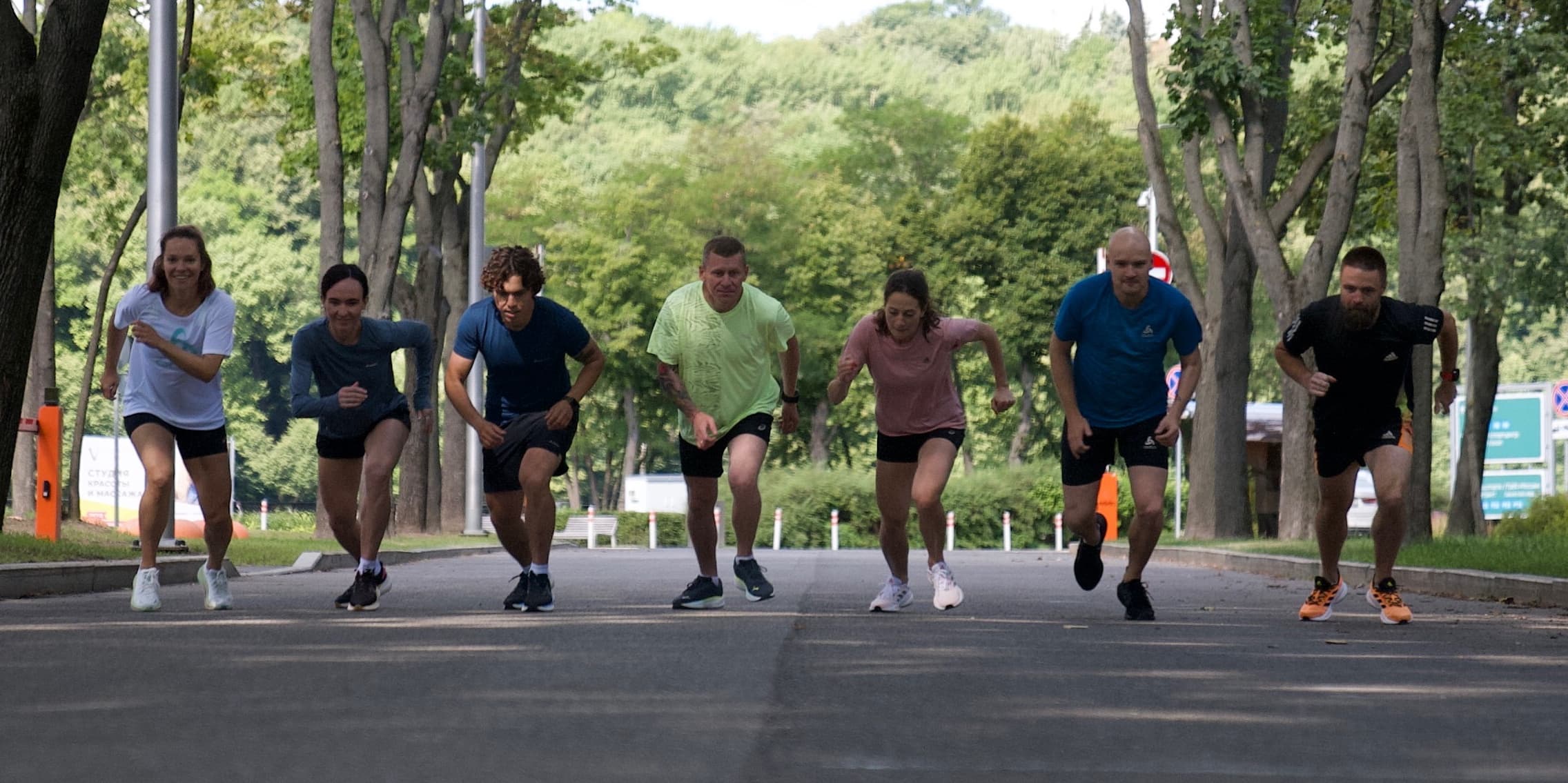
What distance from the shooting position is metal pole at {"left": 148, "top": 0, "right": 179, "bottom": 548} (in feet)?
60.9

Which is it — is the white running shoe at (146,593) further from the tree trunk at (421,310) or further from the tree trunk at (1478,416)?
the tree trunk at (1478,416)

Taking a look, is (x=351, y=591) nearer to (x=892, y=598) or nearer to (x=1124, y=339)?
(x=892, y=598)

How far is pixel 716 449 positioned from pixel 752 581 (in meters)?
0.90

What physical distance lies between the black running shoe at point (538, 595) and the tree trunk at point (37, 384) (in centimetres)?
A: 1905

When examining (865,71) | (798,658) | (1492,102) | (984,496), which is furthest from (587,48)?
(798,658)

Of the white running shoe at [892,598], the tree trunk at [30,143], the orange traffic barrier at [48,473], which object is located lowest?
the white running shoe at [892,598]

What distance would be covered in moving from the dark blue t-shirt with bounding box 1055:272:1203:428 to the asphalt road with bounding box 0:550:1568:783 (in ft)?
3.58

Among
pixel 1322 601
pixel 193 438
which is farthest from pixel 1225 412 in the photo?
pixel 193 438

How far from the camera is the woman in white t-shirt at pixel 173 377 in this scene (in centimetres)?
1138

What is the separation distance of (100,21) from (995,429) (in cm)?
5706

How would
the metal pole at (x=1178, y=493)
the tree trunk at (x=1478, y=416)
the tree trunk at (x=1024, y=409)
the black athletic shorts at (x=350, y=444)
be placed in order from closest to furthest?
the black athletic shorts at (x=350, y=444) → the tree trunk at (x=1478, y=416) → the metal pole at (x=1178, y=493) → the tree trunk at (x=1024, y=409)

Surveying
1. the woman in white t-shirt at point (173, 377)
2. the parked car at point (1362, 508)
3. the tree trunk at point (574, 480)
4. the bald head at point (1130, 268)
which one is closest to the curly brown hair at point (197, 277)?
the woman in white t-shirt at point (173, 377)

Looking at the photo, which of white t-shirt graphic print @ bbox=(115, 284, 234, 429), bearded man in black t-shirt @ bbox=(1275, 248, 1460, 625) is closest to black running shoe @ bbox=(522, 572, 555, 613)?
white t-shirt graphic print @ bbox=(115, 284, 234, 429)

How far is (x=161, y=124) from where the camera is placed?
18797mm
